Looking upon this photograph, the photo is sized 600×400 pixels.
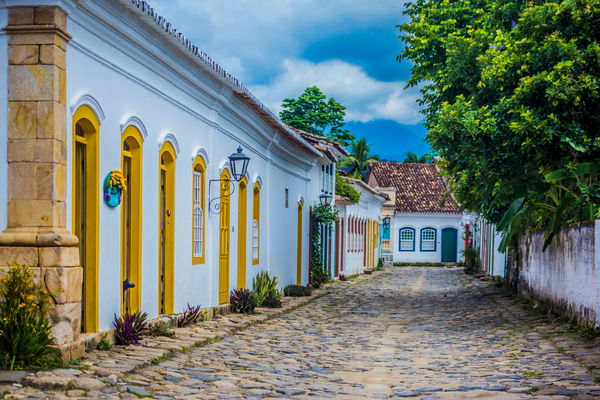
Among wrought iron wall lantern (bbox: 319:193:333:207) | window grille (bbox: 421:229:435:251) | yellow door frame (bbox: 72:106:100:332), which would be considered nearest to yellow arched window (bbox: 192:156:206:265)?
yellow door frame (bbox: 72:106:100:332)

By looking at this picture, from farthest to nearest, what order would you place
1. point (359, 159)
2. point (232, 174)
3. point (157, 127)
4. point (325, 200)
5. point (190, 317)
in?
point (359, 159)
point (325, 200)
point (232, 174)
point (190, 317)
point (157, 127)

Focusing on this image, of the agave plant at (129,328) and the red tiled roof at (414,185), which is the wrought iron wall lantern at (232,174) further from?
the red tiled roof at (414,185)

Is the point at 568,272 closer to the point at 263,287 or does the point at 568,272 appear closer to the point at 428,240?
the point at 263,287

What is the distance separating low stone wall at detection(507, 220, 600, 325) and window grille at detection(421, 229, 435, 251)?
27.3m

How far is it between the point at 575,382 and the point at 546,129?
5442mm

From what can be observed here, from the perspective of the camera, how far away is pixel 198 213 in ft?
35.0

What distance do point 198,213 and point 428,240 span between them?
109 feet

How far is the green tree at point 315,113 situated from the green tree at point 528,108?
91.2 ft

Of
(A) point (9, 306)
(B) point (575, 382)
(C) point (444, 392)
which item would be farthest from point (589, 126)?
(A) point (9, 306)

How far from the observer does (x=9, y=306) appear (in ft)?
18.6

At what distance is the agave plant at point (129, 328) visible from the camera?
738 centimetres

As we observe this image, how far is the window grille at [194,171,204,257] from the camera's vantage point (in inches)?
416

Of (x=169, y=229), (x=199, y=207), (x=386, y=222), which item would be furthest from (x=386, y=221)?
(x=169, y=229)

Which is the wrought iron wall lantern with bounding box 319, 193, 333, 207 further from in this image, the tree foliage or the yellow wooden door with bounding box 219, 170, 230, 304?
the yellow wooden door with bounding box 219, 170, 230, 304
